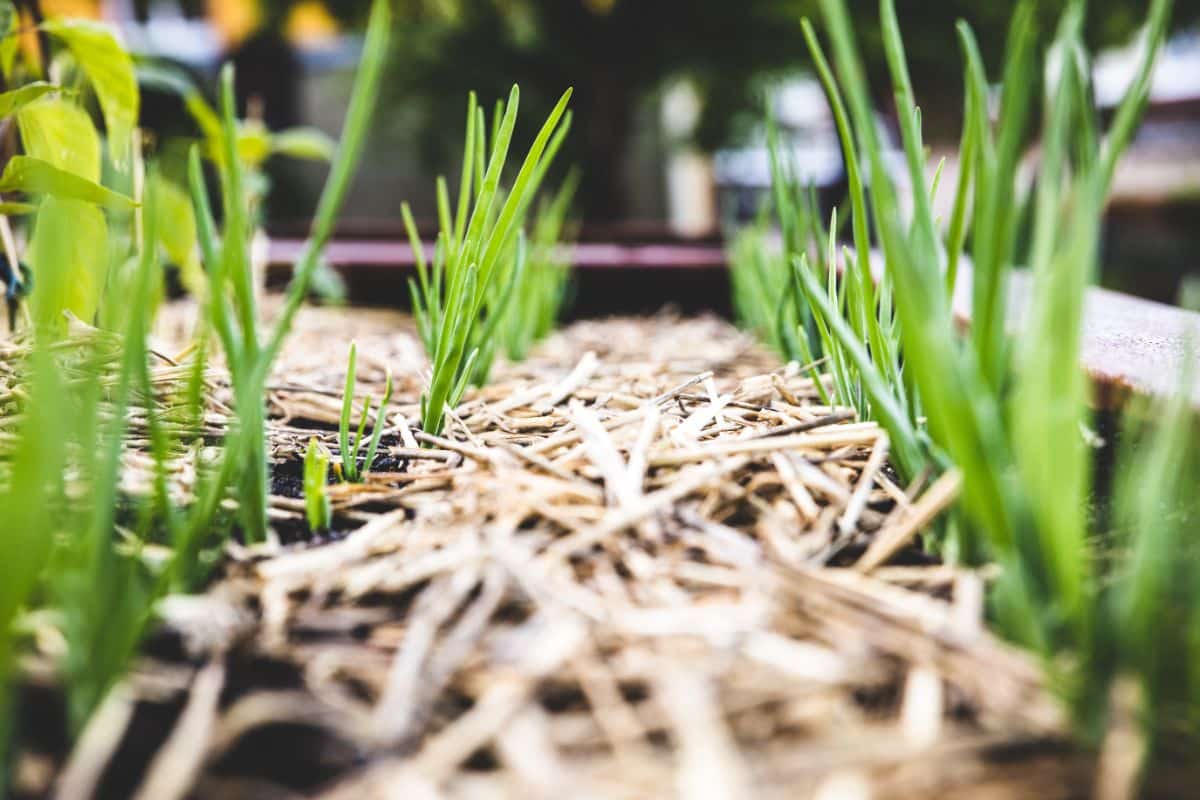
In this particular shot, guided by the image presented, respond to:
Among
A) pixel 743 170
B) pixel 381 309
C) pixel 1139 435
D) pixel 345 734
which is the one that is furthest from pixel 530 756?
pixel 743 170

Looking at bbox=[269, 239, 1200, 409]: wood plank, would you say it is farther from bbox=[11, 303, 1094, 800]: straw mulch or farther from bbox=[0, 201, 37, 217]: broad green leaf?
bbox=[0, 201, 37, 217]: broad green leaf

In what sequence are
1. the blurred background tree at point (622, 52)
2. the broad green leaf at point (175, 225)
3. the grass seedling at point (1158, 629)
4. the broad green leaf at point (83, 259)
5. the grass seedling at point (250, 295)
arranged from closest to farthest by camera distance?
the grass seedling at point (1158, 629), the grass seedling at point (250, 295), the broad green leaf at point (83, 259), the broad green leaf at point (175, 225), the blurred background tree at point (622, 52)

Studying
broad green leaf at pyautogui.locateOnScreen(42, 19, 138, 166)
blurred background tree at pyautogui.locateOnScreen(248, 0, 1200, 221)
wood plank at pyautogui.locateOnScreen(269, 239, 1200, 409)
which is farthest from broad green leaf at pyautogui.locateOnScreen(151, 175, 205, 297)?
blurred background tree at pyautogui.locateOnScreen(248, 0, 1200, 221)

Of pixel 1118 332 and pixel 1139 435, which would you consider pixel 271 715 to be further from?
pixel 1118 332

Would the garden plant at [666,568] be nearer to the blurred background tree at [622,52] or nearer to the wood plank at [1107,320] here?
the wood plank at [1107,320]

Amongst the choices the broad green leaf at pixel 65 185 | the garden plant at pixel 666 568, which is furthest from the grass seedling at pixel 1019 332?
the broad green leaf at pixel 65 185

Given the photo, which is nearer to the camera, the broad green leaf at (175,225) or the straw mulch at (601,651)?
the straw mulch at (601,651)
